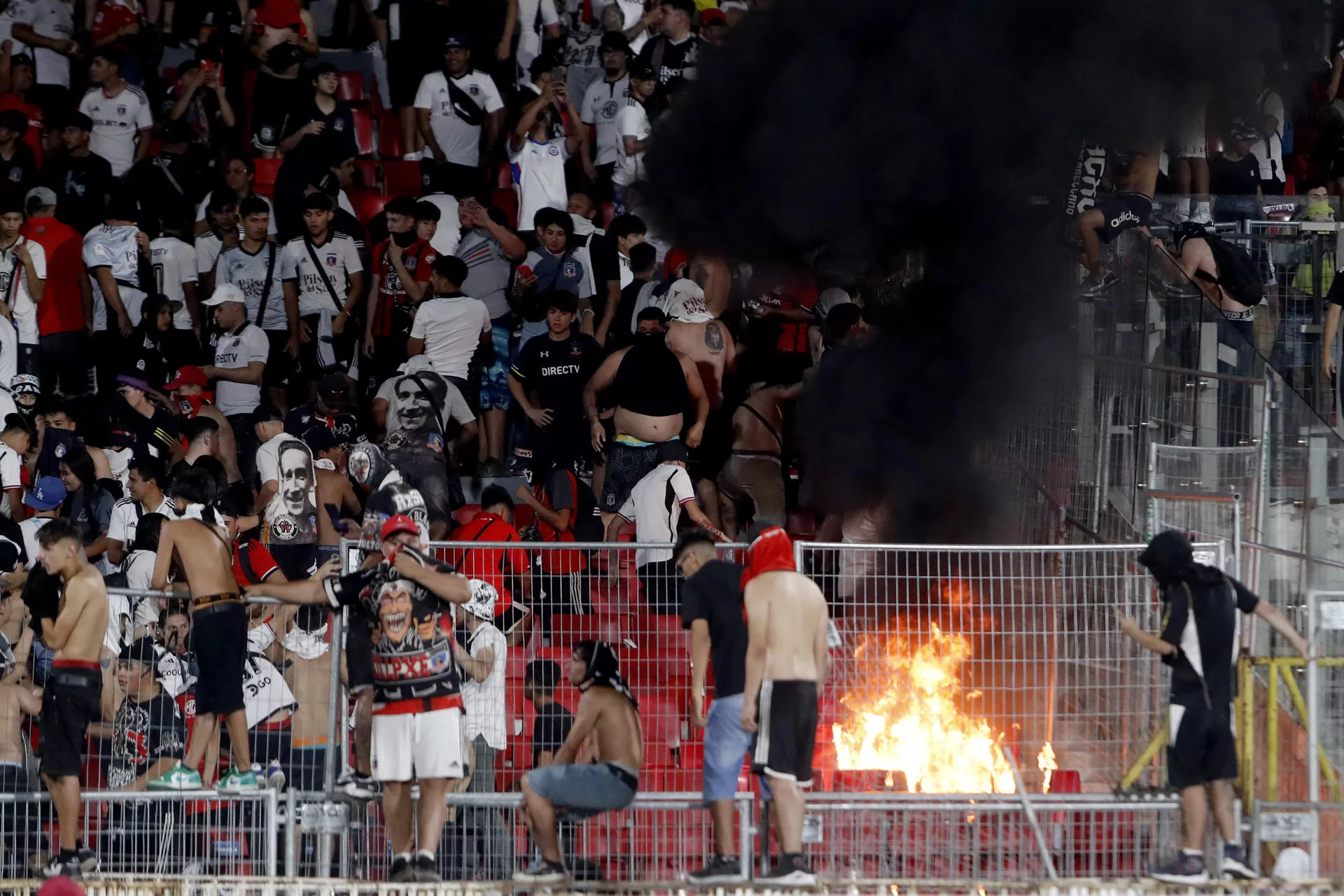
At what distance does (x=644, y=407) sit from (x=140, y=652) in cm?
383

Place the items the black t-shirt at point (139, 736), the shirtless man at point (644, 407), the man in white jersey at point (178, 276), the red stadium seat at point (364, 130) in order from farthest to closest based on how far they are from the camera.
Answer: the red stadium seat at point (364, 130) < the man in white jersey at point (178, 276) < the shirtless man at point (644, 407) < the black t-shirt at point (139, 736)

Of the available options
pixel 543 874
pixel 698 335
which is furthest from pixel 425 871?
pixel 698 335

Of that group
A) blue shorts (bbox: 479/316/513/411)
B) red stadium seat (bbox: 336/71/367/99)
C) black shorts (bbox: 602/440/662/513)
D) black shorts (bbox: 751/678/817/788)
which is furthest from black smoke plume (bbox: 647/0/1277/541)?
red stadium seat (bbox: 336/71/367/99)

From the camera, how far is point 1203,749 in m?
7.56

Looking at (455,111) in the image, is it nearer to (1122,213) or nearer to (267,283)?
(267,283)

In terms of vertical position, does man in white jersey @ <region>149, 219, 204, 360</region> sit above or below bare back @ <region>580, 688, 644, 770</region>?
above

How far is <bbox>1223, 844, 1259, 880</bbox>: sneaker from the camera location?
7527 mm

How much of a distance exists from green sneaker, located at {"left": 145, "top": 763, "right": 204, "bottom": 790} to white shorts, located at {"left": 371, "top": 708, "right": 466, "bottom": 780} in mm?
961

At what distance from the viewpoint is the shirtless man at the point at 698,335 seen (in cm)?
1183

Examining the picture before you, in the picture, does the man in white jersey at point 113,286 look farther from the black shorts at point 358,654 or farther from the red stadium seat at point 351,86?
the black shorts at point 358,654

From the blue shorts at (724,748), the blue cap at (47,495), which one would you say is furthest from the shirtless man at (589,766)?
the blue cap at (47,495)

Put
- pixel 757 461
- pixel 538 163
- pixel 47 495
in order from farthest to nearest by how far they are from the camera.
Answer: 1. pixel 538 163
2. pixel 757 461
3. pixel 47 495

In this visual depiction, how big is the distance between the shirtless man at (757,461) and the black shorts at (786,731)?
156 inches

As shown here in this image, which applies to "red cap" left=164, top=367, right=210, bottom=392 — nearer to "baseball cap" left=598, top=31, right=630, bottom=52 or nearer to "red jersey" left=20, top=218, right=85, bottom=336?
"red jersey" left=20, top=218, right=85, bottom=336
